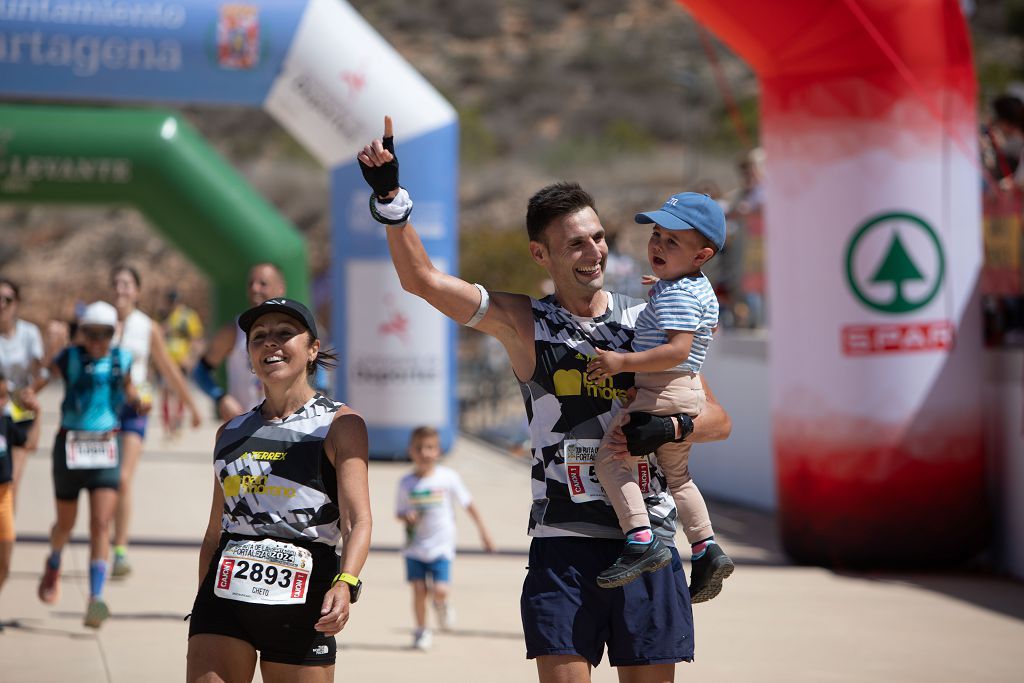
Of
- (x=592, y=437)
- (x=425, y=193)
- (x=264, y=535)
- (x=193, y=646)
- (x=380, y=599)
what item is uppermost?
(x=425, y=193)

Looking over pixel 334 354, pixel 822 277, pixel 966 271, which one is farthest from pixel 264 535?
pixel 966 271

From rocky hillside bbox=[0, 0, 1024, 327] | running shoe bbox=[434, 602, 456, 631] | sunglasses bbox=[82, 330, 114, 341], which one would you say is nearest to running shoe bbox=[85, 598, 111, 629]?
sunglasses bbox=[82, 330, 114, 341]

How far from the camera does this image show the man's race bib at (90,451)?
7.13m

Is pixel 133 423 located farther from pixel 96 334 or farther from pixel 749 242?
pixel 749 242

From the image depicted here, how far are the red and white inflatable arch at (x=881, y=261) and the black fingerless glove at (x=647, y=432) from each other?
5226 mm

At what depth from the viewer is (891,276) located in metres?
8.59

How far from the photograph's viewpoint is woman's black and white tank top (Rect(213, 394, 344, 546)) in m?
3.69

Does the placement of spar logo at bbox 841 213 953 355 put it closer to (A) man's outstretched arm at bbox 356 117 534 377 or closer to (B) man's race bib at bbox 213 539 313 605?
(A) man's outstretched arm at bbox 356 117 534 377

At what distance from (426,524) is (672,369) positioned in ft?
10.5

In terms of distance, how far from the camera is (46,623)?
7.25 meters

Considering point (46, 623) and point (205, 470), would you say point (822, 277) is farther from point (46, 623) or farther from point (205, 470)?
point (205, 470)

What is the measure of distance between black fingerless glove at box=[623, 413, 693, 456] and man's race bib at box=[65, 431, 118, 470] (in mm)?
4262

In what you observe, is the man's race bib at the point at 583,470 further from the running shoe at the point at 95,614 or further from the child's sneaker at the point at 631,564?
the running shoe at the point at 95,614

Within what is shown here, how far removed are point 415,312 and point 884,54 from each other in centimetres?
653
